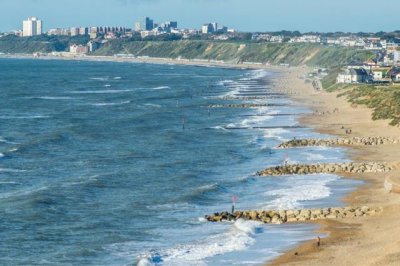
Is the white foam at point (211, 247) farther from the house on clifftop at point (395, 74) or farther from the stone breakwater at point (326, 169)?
the house on clifftop at point (395, 74)

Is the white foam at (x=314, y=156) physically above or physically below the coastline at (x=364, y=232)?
below

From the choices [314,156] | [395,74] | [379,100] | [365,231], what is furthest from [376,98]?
[365,231]

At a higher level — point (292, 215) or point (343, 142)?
point (292, 215)

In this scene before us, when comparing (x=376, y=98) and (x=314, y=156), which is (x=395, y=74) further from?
(x=314, y=156)

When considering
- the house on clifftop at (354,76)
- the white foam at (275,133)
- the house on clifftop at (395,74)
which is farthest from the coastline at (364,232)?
the house on clifftop at (395,74)

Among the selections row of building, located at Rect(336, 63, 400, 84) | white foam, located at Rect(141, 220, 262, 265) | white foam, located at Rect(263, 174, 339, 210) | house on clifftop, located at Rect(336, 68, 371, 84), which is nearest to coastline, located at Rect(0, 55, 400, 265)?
white foam, located at Rect(263, 174, 339, 210)

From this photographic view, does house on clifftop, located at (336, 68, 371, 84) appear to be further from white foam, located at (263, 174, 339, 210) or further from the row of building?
white foam, located at (263, 174, 339, 210)
